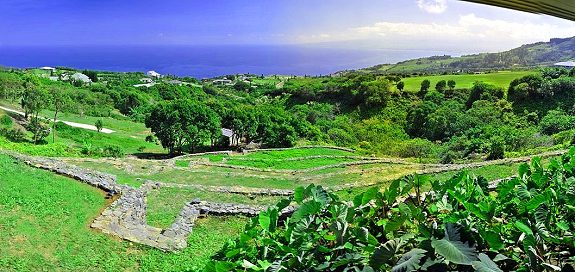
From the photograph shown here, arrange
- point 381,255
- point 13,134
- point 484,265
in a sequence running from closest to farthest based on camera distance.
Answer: point 484,265
point 381,255
point 13,134

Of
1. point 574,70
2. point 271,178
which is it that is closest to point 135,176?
point 271,178

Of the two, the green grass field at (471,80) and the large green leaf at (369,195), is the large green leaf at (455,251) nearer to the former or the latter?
the large green leaf at (369,195)

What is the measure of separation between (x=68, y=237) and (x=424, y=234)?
7.87 m

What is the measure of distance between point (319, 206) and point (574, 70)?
50011 mm

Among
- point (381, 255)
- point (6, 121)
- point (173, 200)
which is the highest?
point (381, 255)

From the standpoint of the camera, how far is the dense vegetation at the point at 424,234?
168 cm

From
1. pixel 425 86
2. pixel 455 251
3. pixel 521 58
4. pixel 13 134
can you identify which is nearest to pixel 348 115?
pixel 425 86

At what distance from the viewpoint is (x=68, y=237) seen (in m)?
7.96

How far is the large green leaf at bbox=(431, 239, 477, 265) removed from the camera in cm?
157

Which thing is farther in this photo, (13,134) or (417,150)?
(417,150)

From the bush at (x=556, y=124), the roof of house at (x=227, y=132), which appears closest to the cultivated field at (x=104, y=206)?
the roof of house at (x=227, y=132)

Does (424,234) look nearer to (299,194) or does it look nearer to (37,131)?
(299,194)

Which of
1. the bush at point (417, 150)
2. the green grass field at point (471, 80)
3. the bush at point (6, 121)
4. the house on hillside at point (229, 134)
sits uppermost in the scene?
the green grass field at point (471, 80)

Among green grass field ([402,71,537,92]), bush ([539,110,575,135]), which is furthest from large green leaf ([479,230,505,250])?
green grass field ([402,71,537,92])
